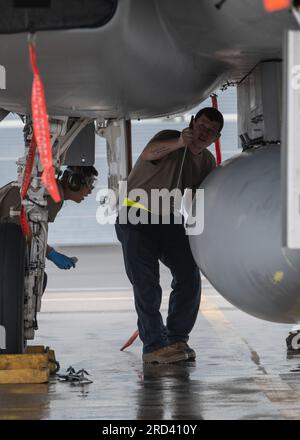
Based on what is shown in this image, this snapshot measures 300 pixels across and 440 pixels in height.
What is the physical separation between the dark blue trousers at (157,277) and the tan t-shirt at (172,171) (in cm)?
30

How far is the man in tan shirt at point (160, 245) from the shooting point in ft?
24.1

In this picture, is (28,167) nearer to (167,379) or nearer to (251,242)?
(167,379)

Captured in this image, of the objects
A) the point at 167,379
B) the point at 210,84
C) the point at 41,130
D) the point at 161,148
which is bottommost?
the point at 167,379

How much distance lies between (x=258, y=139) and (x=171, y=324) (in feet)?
7.46

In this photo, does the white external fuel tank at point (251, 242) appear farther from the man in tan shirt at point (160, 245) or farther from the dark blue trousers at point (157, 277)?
the dark blue trousers at point (157, 277)

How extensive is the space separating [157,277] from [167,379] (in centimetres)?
99

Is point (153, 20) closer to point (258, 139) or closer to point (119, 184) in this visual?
point (258, 139)

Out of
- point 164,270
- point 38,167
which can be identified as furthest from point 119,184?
point 164,270

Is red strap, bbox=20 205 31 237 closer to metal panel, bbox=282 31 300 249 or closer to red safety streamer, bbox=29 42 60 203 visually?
red safety streamer, bbox=29 42 60 203

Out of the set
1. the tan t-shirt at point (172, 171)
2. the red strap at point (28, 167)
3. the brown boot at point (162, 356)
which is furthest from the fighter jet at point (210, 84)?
the brown boot at point (162, 356)

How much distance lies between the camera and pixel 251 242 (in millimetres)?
5113

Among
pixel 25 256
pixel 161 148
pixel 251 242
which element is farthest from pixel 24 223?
pixel 251 242

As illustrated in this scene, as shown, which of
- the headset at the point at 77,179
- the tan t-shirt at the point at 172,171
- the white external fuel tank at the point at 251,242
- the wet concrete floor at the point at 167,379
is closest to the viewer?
the white external fuel tank at the point at 251,242
